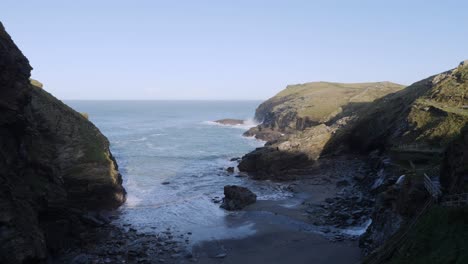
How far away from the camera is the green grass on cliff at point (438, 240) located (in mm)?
16141

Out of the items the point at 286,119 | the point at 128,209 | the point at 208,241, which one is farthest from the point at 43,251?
the point at 286,119

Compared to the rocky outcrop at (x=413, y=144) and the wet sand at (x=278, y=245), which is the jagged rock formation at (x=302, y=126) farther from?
the wet sand at (x=278, y=245)

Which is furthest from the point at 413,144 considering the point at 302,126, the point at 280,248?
Answer: the point at 302,126

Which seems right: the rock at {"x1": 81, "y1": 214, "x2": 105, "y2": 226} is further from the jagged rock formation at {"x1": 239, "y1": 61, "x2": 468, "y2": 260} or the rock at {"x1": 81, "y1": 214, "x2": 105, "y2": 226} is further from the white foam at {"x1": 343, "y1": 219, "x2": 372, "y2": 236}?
the jagged rock formation at {"x1": 239, "y1": 61, "x2": 468, "y2": 260}

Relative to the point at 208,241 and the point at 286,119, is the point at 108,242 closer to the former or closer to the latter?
the point at 208,241

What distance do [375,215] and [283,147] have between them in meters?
29.8

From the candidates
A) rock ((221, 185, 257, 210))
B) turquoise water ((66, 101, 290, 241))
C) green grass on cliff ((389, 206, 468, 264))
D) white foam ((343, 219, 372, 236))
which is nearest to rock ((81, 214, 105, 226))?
turquoise water ((66, 101, 290, 241))

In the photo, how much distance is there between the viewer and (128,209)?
41719 mm

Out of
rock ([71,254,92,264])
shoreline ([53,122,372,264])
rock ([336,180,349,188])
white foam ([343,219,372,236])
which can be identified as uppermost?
rock ([336,180,349,188])

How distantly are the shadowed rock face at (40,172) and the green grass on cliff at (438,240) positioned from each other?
2195 centimetres

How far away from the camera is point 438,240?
687 inches

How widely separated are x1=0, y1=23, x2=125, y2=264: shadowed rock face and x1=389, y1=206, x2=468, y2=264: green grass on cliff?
22.0m

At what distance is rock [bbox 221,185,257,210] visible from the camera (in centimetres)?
4059

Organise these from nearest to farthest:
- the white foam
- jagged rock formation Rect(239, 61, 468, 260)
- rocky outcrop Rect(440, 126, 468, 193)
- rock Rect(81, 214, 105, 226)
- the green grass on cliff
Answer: the green grass on cliff < rocky outcrop Rect(440, 126, 468, 193) < jagged rock formation Rect(239, 61, 468, 260) < the white foam < rock Rect(81, 214, 105, 226)
